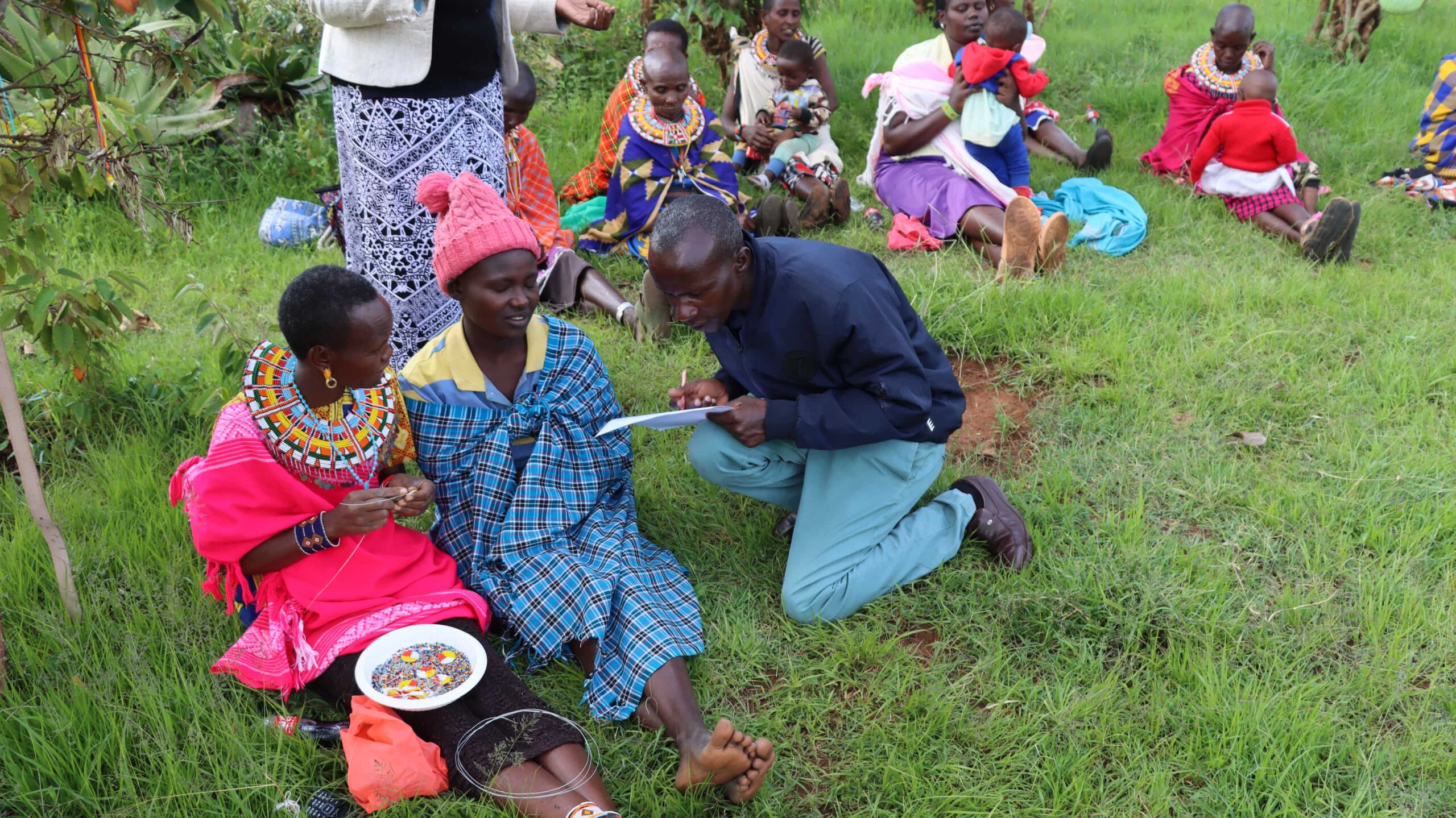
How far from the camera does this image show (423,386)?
2934 millimetres

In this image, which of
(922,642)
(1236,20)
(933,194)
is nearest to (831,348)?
(922,642)

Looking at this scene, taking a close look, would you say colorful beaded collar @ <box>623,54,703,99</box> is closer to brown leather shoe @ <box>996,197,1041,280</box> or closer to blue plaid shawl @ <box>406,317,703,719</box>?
brown leather shoe @ <box>996,197,1041,280</box>

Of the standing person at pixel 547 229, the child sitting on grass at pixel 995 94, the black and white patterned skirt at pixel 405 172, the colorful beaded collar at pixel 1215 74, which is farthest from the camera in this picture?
the colorful beaded collar at pixel 1215 74

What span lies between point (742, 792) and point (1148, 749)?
99 centimetres

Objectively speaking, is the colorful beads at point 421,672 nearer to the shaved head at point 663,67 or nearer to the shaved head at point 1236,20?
the shaved head at point 663,67

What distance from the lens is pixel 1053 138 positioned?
21.8ft

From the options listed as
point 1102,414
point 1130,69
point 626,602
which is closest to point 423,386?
point 626,602

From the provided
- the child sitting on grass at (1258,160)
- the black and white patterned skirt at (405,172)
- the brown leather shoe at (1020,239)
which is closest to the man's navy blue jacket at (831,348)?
the black and white patterned skirt at (405,172)

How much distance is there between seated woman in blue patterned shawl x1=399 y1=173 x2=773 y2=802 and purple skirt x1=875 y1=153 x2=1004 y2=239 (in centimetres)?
291

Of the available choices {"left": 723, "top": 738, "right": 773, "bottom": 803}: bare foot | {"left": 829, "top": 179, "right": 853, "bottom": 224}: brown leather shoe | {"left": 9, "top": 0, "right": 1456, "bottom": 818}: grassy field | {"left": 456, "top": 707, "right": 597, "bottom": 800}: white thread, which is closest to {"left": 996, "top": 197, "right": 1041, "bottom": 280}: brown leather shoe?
{"left": 9, "top": 0, "right": 1456, "bottom": 818}: grassy field

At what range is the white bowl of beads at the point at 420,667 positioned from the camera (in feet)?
7.98

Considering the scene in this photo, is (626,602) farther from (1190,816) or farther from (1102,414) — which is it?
(1102,414)

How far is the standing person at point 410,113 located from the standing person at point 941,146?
2.39m

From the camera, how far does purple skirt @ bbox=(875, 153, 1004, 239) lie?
547cm
